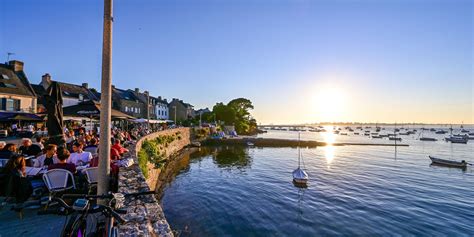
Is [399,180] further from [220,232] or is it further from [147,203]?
[147,203]

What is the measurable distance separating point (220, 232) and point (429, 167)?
33.2 metres

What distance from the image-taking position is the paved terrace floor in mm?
4406

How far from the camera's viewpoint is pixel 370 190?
18.5 meters

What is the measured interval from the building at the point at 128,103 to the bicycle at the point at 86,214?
158 feet

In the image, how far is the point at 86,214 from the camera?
291 centimetres

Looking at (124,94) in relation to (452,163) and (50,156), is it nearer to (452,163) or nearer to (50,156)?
(50,156)

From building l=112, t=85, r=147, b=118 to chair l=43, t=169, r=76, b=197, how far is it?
147ft

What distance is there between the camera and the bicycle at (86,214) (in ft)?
8.52

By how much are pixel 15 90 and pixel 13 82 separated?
159 cm

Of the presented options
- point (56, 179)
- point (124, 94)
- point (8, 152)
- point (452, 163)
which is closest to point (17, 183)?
point (56, 179)

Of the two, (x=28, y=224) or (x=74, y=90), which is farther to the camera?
(x=74, y=90)

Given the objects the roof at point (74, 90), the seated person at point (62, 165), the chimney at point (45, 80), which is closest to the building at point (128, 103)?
the roof at point (74, 90)

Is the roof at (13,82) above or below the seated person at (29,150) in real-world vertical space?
above

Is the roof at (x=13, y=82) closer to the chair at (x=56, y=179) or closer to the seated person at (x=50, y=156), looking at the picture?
the seated person at (x=50, y=156)
